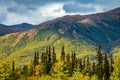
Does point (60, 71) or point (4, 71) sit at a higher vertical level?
point (4, 71)

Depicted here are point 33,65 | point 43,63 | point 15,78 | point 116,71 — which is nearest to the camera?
point 116,71

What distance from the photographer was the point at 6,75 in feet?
300

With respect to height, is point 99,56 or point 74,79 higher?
point 99,56

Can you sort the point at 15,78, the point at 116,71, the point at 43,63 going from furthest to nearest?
the point at 43,63, the point at 15,78, the point at 116,71

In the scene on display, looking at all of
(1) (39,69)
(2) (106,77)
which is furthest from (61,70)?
(1) (39,69)

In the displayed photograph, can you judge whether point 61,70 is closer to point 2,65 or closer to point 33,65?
point 2,65

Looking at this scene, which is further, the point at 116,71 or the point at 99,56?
the point at 99,56

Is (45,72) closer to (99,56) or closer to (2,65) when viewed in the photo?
(99,56)

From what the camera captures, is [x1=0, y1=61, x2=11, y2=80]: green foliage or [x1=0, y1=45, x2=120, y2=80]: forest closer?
[x1=0, y1=61, x2=11, y2=80]: green foliage

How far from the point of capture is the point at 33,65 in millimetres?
179750

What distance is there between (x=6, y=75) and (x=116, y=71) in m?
35.6

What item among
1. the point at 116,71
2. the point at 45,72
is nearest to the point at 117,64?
the point at 116,71

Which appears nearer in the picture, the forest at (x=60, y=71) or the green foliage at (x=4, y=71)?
the green foliage at (x=4, y=71)

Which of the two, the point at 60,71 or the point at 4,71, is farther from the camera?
the point at 60,71
